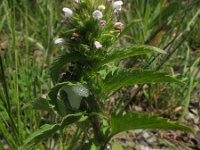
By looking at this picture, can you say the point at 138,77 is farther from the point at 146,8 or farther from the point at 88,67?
the point at 146,8

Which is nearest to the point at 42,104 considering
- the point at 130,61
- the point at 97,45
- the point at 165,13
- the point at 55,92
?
the point at 55,92

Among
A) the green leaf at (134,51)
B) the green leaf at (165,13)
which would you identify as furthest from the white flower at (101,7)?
the green leaf at (165,13)

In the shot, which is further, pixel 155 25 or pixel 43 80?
pixel 155 25

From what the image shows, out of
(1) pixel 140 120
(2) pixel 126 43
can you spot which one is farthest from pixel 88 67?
(2) pixel 126 43

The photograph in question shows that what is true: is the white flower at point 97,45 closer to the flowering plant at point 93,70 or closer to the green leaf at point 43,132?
the flowering plant at point 93,70

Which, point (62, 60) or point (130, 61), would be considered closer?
point (62, 60)

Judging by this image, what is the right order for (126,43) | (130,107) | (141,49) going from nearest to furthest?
(141,49) → (130,107) → (126,43)

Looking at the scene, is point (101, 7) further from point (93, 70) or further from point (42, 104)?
point (42, 104)

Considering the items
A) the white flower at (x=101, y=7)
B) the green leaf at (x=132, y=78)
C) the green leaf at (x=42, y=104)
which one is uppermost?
the white flower at (x=101, y=7)
